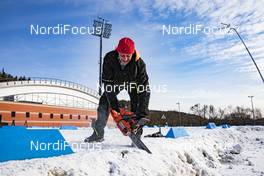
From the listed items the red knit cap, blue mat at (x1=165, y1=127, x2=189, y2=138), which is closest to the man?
the red knit cap

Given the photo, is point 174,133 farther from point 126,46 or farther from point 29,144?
point 29,144

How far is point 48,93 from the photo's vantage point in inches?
2130

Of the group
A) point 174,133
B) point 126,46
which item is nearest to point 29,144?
point 126,46

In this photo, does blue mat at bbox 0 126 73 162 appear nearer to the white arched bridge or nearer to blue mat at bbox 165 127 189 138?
blue mat at bbox 165 127 189 138

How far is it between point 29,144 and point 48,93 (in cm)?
5122

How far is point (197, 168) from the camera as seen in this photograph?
6977mm

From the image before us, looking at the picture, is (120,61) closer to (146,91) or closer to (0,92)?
(146,91)

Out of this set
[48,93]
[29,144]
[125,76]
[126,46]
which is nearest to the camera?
[29,144]

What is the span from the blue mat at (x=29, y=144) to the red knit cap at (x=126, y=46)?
7.04 feet

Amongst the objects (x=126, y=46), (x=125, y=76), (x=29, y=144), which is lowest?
(x=29, y=144)

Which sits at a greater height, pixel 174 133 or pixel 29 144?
pixel 29 144

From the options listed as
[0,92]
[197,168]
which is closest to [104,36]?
[0,92]

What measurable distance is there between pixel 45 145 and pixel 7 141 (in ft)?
2.28

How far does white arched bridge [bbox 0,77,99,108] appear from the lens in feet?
151
